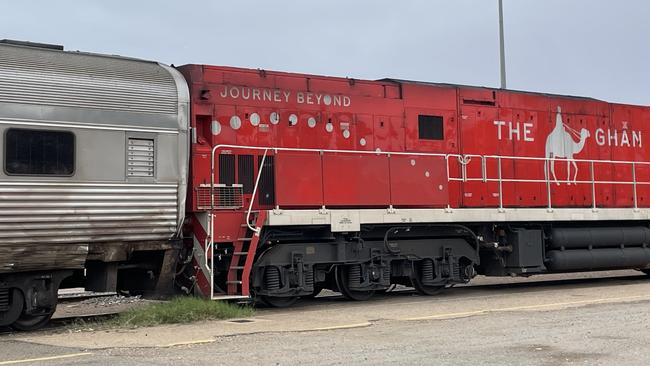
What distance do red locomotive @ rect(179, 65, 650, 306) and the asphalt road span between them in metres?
1.13

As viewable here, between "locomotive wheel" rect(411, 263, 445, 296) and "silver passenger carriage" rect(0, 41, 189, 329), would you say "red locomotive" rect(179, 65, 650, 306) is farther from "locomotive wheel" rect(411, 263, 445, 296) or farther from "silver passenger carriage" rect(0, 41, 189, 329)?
"silver passenger carriage" rect(0, 41, 189, 329)

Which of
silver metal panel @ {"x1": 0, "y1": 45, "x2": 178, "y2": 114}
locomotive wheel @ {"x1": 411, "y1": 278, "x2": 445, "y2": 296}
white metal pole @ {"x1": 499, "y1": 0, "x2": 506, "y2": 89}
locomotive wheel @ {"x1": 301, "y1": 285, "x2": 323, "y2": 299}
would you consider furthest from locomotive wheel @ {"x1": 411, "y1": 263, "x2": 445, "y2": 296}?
white metal pole @ {"x1": 499, "y1": 0, "x2": 506, "y2": 89}

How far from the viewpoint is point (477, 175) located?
14750 mm

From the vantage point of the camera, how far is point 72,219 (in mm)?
9867

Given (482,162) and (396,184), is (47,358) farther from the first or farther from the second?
(482,162)

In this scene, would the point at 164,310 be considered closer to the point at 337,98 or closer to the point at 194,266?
the point at 194,266

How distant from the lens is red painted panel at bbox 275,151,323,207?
12.1m

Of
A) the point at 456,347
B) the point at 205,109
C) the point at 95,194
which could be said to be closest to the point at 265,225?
the point at 205,109

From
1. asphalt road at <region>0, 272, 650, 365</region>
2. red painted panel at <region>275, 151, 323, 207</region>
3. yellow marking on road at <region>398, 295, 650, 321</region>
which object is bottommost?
yellow marking on road at <region>398, 295, 650, 321</region>

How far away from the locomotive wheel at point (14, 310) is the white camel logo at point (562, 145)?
1118 centimetres

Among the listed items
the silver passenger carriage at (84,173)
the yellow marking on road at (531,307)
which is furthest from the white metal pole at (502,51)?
the silver passenger carriage at (84,173)

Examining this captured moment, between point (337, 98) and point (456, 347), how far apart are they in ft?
21.5

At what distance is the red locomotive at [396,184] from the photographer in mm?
11914

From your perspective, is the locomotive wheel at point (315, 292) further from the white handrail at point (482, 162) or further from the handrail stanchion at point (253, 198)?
the white handrail at point (482, 162)
